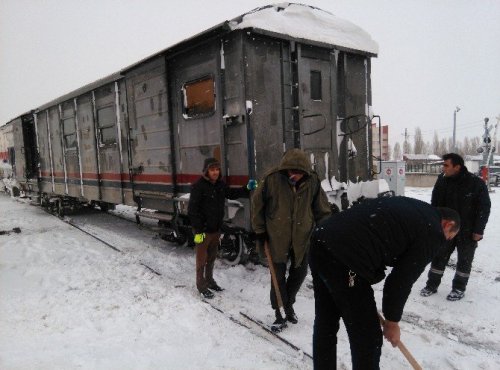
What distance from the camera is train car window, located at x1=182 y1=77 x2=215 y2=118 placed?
18.3 feet

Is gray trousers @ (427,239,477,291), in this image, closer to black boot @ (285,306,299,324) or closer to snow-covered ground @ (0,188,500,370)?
snow-covered ground @ (0,188,500,370)

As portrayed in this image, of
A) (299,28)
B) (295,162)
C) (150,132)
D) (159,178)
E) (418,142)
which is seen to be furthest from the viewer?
(418,142)

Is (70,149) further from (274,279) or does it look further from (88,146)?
(274,279)

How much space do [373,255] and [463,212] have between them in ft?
9.26

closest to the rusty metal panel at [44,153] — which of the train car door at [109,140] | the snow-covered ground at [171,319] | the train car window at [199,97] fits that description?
the train car door at [109,140]

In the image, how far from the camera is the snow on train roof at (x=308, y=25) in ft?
16.5

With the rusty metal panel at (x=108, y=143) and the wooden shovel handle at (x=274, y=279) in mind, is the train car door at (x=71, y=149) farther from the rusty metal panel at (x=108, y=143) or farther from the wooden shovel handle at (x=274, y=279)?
the wooden shovel handle at (x=274, y=279)

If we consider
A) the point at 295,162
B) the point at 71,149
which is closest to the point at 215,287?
the point at 295,162

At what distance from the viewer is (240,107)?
16.7ft

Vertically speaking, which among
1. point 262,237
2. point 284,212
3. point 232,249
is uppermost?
point 284,212

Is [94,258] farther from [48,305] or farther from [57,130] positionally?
[57,130]

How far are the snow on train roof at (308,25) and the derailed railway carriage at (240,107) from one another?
2 cm

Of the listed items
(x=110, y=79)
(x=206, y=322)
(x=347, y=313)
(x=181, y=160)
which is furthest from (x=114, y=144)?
(x=347, y=313)

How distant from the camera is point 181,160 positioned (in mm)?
6301
